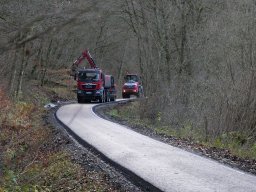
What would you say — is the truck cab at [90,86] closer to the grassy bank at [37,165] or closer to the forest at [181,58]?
the forest at [181,58]

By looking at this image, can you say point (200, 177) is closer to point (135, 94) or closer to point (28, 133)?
point (28, 133)

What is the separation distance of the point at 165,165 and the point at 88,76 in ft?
101

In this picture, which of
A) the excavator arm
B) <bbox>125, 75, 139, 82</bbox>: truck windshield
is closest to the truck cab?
the excavator arm

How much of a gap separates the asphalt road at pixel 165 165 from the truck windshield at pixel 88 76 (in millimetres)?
22697

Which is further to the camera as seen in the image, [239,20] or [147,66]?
[147,66]

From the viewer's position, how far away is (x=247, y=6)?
21.2 m

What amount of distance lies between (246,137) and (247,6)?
7576 millimetres

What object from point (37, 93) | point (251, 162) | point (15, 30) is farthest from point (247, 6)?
point (37, 93)

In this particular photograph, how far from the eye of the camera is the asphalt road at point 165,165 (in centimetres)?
895

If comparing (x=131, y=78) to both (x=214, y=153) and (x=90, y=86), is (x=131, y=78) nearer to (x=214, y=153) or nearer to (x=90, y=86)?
(x=90, y=86)

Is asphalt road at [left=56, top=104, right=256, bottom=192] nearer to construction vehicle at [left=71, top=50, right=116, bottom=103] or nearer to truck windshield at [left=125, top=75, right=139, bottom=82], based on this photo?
construction vehicle at [left=71, top=50, right=116, bottom=103]

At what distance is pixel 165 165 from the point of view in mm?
11312

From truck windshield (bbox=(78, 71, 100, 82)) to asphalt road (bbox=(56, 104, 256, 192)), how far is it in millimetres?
22697

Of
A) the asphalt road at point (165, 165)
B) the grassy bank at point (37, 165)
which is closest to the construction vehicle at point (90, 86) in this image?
the grassy bank at point (37, 165)
